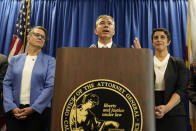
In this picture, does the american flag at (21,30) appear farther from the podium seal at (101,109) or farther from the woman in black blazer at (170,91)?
the podium seal at (101,109)

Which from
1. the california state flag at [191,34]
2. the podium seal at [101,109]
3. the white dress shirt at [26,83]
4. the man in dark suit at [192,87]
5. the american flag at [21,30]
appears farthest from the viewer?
the american flag at [21,30]

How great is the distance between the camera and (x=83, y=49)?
83 centimetres

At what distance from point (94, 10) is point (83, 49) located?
7.80 feet

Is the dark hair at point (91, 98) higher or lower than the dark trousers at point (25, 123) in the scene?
higher

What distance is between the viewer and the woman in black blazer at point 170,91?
5.22ft

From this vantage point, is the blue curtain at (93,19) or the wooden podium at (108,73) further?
the blue curtain at (93,19)

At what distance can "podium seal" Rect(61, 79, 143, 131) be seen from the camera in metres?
0.78

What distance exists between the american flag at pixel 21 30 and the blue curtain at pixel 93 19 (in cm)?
12

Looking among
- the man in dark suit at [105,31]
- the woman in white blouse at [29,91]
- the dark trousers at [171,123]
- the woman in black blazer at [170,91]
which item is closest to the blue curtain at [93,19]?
the woman in white blouse at [29,91]

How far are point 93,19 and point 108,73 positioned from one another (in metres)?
2.35

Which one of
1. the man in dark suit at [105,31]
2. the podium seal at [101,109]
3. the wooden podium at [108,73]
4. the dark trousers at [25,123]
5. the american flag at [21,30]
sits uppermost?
the american flag at [21,30]

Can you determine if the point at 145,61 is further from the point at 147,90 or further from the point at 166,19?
the point at 166,19

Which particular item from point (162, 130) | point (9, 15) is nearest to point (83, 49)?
point (162, 130)

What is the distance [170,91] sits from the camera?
1.65 metres
